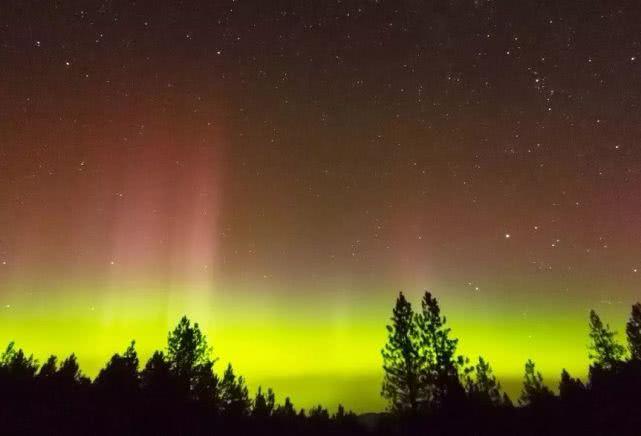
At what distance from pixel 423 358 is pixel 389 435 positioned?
12.6 m


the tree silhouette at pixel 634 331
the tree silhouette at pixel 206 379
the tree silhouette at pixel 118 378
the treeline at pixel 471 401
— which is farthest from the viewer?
the tree silhouette at pixel 634 331

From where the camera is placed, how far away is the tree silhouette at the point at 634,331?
1837 inches

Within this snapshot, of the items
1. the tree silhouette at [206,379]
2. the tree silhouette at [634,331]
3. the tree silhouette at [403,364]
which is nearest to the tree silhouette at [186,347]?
the tree silhouette at [206,379]

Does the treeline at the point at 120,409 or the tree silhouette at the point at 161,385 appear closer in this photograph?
the treeline at the point at 120,409

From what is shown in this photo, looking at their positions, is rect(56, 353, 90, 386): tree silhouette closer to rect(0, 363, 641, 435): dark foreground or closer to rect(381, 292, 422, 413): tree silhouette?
rect(0, 363, 641, 435): dark foreground

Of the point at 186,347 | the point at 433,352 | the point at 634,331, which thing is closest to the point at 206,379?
the point at 186,347

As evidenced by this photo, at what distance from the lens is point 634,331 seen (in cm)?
4766

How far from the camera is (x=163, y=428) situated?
68.5ft

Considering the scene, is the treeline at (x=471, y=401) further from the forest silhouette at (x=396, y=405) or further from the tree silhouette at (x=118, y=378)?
the tree silhouette at (x=118, y=378)

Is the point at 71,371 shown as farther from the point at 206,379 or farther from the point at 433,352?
the point at 433,352

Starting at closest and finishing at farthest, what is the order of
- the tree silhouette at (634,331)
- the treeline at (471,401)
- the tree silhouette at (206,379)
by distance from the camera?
the treeline at (471,401) → the tree silhouette at (206,379) → the tree silhouette at (634,331)

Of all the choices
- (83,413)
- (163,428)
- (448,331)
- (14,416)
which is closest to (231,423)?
(163,428)

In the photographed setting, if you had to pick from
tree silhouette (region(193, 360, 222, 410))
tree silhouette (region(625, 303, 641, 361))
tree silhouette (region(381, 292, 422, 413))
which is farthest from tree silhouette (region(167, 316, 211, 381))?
tree silhouette (region(625, 303, 641, 361))

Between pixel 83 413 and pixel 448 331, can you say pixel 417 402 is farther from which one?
pixel 83 413
